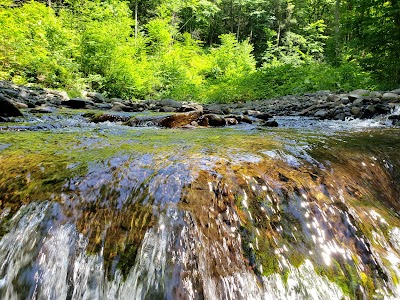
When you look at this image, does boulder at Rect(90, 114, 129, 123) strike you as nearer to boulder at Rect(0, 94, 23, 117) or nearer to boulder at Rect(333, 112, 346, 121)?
boulder at Rect(0, 94, 23, 117)

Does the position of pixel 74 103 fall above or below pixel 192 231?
below

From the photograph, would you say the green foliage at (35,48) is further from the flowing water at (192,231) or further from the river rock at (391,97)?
the river rock at (391,97)

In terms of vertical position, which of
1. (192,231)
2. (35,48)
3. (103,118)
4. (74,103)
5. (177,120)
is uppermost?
(35,48)

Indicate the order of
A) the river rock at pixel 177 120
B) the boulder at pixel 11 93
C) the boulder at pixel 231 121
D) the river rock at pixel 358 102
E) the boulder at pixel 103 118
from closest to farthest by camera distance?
the river rock at pixel 177 120
the boulder at pixel 231 121
the boulder at pixel 103 118
the river rock at pixel 358 102
the boulder at pixel 11 93

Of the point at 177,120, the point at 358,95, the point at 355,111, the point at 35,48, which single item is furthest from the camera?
the point at 35,48

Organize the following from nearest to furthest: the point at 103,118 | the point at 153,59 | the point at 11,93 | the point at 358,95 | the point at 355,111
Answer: the point at 103,118 → the point at 355,111 → the point at 11,93 → the point at 358,95 → the point at 153,59

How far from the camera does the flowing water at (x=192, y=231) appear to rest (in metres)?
1.34

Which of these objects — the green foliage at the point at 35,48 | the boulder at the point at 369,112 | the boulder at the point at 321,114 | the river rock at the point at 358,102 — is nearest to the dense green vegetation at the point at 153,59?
the green foliage at the point at 35,48

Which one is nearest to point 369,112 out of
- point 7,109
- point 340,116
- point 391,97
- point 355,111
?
point 355,111

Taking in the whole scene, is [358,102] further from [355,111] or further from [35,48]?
[35,48]

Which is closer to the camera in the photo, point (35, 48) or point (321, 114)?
point (321, 114)

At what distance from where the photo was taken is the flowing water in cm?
134

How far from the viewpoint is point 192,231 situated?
1.44 m

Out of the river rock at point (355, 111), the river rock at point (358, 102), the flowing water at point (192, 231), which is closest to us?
the flowing water at point (192, 231)
